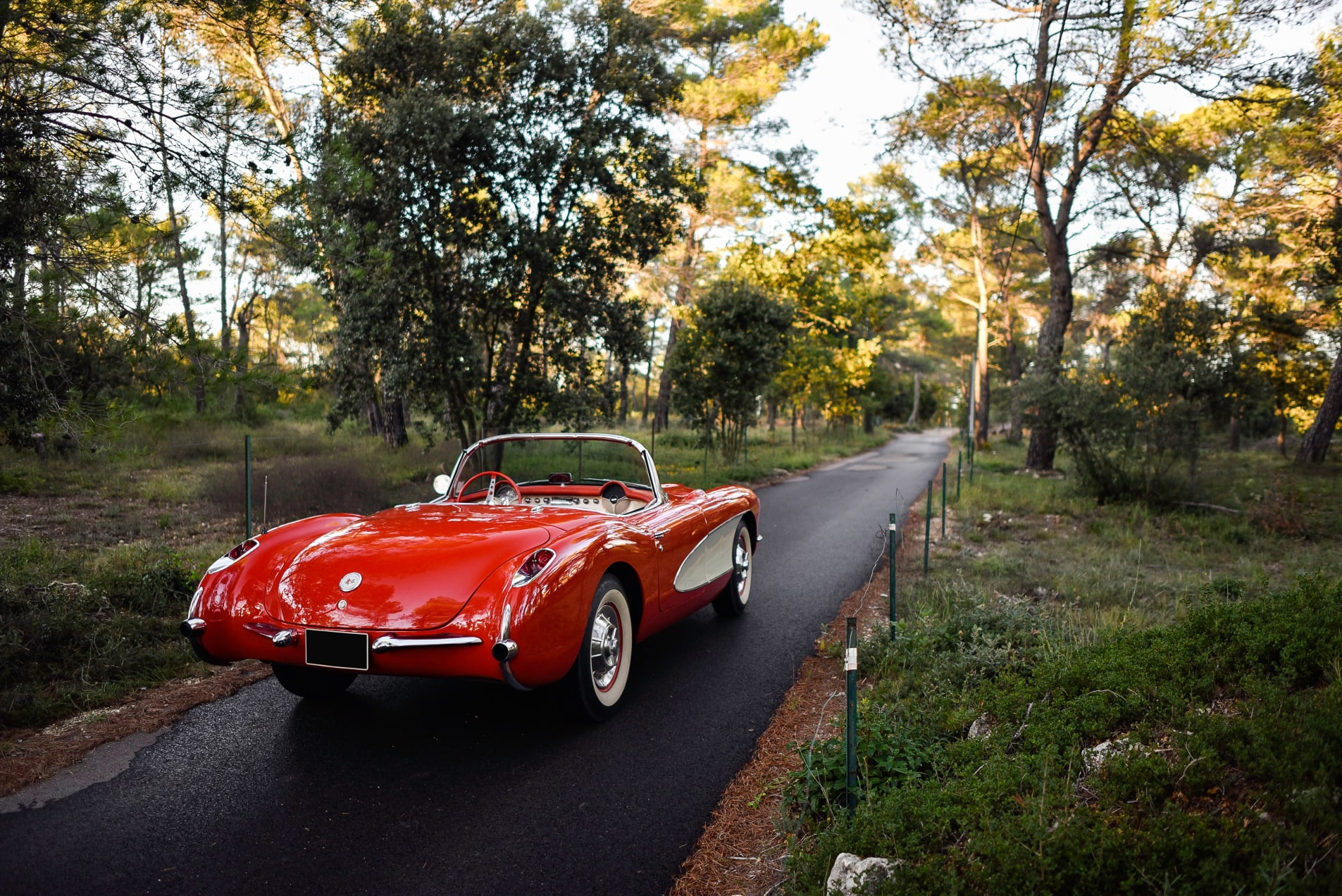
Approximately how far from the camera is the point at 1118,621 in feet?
17.9

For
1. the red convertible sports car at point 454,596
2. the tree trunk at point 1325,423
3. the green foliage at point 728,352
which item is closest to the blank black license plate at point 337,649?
the red convertible sports car at point 454,596

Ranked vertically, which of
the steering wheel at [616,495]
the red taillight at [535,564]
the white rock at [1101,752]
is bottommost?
the white rock at [1101,752]

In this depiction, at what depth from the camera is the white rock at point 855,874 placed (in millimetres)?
2367

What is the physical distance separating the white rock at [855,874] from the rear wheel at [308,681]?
9.69 feet

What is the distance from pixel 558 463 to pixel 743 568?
6.26m

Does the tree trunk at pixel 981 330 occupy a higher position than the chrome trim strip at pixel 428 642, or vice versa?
the tree trunk at pixel 981 330

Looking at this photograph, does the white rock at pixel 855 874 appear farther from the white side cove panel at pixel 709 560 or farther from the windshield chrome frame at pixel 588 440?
the windshield chrome frame at pixel 588 440

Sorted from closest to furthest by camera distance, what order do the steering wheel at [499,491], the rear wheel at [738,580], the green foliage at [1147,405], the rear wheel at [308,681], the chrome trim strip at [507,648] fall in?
1. the chrome trim strip at [507,648]
2. the rear wheel at [308,681]
3. the steering wheel at [499,491]
4. the rear wheel at [738,580]
5. the green foliage at [1147,405]

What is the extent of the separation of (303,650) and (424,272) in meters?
7.87

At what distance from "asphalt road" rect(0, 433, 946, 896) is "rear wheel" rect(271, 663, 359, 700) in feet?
0.36

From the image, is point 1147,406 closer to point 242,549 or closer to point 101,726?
point 242,549

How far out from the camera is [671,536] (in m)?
4.96

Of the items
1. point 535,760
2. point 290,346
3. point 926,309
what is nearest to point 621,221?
point 535,760

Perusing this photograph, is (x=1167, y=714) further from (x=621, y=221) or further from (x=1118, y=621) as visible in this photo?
(x=621, y=221)
